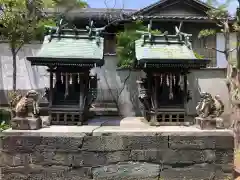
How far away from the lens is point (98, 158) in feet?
20.7

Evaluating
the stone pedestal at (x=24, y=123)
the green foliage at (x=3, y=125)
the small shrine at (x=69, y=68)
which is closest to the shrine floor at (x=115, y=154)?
the stone pedestal at (x=24, y=123)

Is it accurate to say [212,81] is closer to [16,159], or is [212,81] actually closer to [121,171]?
[121,171]

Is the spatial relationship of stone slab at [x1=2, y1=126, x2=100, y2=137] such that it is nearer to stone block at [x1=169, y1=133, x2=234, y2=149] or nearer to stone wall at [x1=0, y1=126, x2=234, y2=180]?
stone wall at [x1=0, y1=126, x2=234, y2=180]

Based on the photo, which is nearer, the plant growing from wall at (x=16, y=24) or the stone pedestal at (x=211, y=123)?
the stone pedestal at (x=211, y=123)

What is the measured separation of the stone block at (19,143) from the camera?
6234 mm

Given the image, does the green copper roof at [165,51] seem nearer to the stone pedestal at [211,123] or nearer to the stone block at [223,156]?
the stone pedestal at [211,123]

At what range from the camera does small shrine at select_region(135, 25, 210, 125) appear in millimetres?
6895

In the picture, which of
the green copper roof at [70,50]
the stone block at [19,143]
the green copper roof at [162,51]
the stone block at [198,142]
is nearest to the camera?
the stone block at [19,143]

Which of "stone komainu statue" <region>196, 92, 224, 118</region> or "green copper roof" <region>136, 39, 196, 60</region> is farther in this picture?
"green copper roof" <region>136, 39, 196, 60</region>

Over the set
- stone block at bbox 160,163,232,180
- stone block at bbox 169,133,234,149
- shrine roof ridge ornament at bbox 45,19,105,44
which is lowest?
stone block at bbox 160,163,232,180

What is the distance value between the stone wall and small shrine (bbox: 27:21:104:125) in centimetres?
87

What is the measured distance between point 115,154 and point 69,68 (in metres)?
2.31

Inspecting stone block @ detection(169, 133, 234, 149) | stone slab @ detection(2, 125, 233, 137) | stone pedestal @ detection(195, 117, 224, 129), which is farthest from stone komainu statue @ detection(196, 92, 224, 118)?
stone block @ detection(169, 133, 234, 149)

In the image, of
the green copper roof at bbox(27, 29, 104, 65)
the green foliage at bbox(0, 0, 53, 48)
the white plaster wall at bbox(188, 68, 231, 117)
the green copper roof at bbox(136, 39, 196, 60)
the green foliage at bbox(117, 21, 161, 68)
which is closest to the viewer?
the green copper roof at bbox(27, 29, 104, 65)
